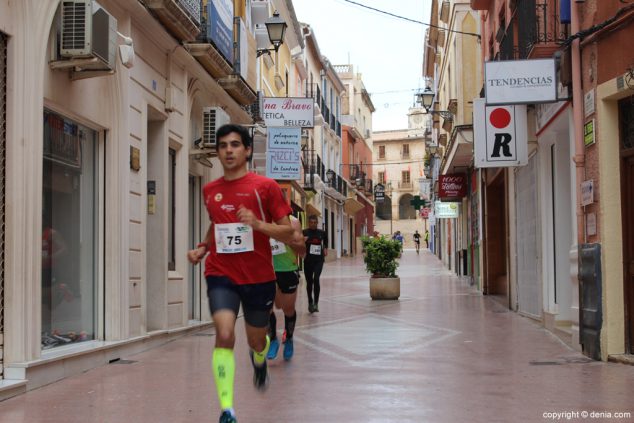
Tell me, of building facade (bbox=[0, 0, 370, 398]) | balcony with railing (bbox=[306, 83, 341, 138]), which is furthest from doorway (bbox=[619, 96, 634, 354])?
balcony with railing (bbox=[306, 83, 341, 138])

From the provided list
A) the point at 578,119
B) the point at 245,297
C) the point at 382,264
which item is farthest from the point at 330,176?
the point at 245,297

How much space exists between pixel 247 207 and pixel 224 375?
1.09m

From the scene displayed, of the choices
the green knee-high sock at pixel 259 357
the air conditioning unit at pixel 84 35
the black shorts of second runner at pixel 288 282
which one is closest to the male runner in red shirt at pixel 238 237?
the green knee-high sock at pixel 259 357

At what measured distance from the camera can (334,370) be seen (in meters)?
8.12

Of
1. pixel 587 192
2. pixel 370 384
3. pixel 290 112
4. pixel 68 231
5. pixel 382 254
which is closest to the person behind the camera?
pixel 370 384

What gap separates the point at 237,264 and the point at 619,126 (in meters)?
4.83

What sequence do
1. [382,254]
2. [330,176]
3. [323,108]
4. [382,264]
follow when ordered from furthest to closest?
[330,176]
[323,108]
[382,264]
[382,254]

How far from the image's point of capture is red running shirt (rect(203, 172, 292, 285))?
541 cm

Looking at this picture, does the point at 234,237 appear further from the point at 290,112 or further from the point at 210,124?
the point at 290,112

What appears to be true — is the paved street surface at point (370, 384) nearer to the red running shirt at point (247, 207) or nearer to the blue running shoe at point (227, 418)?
the blue running shoe at point (227, 418)

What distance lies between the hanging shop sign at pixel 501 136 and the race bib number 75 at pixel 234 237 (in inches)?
309

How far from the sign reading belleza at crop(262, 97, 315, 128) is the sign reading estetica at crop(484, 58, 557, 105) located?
6887mm

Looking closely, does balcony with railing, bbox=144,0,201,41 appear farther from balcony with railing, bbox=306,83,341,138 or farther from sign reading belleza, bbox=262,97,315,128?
balcony with railing, bbox=306,83,341,138

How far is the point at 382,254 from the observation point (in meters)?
18.1
